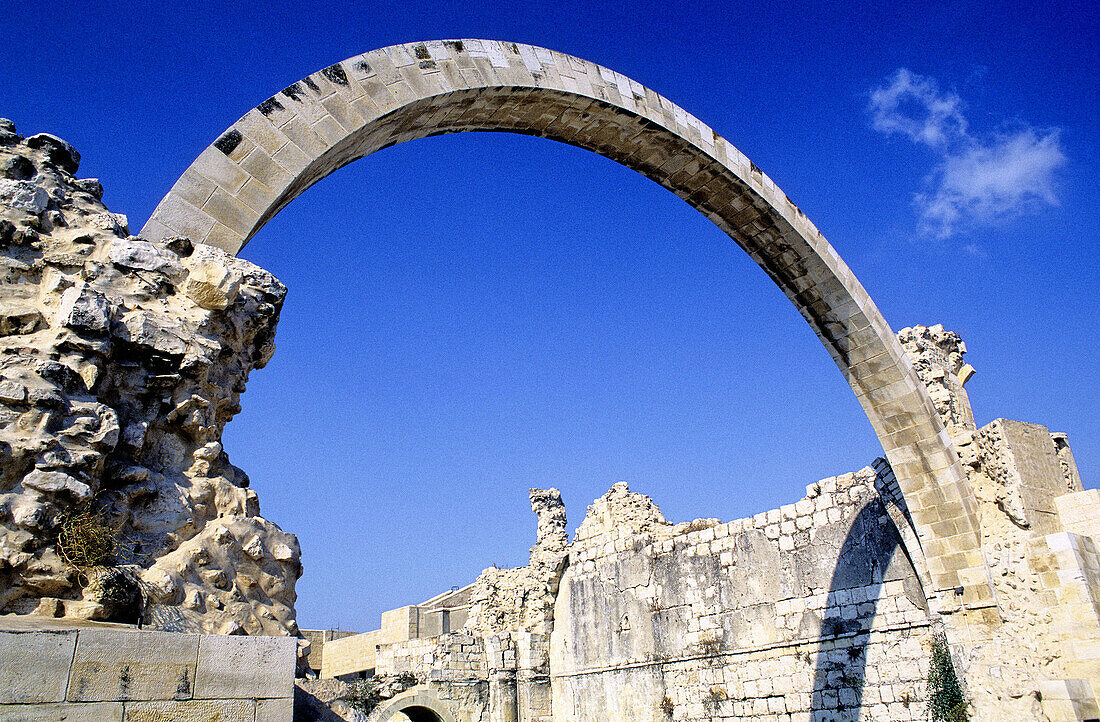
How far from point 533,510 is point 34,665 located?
12.2 m

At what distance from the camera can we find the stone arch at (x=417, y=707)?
38.7 ft

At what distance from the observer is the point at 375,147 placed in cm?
505

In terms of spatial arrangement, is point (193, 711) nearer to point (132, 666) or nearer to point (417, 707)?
point (132, 666)

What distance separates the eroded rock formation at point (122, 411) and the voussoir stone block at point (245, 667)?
35 cm

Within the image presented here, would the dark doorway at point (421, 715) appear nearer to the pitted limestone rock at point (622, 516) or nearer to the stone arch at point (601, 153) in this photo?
the pitted limestone rock at point (622, 516)

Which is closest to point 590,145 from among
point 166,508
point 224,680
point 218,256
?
point 218,256

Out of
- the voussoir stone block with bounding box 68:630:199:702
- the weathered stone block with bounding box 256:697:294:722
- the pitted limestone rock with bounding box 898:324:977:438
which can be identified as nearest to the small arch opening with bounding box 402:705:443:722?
the pitted limestone rock with bounding box 898:324:977:438

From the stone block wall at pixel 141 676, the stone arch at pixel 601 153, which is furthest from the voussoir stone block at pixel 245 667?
the stone arch at pixel 601 153

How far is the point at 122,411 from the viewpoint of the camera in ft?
10.2

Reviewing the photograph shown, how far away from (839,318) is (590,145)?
3.17 m

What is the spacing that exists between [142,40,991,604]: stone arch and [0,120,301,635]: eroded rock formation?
16.0 inches

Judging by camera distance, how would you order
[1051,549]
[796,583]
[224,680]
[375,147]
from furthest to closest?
[796,583], [1051,549], [375,147], [224,680]

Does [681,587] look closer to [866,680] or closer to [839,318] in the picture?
[866,680]

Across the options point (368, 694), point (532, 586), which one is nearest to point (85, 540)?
point (368, 694)
